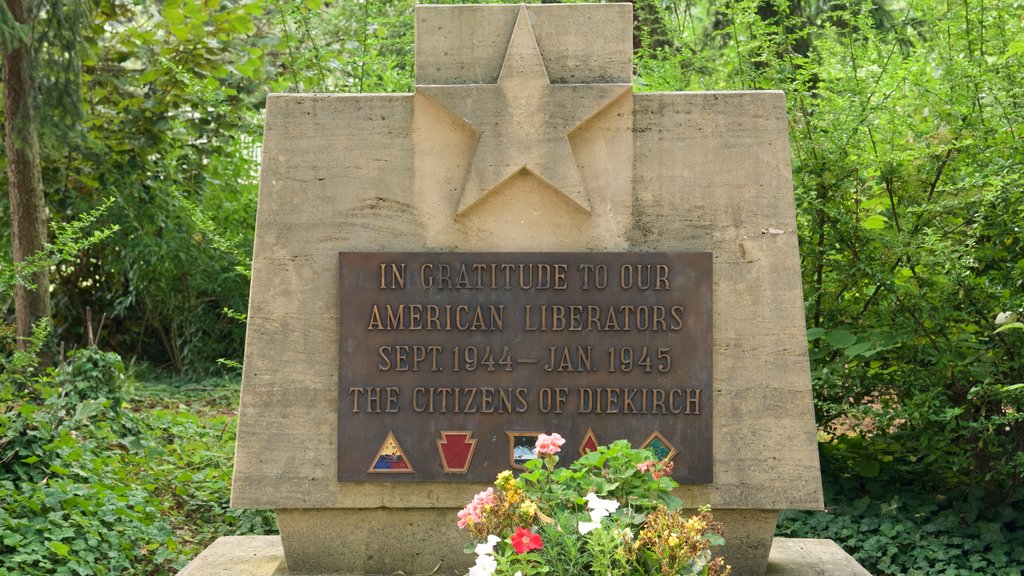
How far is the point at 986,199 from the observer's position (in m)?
5.24

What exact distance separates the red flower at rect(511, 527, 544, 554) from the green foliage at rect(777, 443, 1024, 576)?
2687mm

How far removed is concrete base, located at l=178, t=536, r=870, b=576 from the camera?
4.57 meters

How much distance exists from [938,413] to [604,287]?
2.18 meters

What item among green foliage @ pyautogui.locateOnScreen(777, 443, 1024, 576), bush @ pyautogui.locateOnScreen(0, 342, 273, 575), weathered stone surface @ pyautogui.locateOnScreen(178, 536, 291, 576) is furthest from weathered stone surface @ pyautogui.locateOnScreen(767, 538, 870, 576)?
bush @ pyautogui.locateOnScreen(0, 342, 273, 575)

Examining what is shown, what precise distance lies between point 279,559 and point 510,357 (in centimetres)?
143

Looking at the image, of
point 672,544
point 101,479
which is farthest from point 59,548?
point 672,544

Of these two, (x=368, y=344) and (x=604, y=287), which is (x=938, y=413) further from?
(x=368, y=344)

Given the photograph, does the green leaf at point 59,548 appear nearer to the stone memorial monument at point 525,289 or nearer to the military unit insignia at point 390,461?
the stone memorial monument at point 525,289

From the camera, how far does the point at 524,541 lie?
128 inches

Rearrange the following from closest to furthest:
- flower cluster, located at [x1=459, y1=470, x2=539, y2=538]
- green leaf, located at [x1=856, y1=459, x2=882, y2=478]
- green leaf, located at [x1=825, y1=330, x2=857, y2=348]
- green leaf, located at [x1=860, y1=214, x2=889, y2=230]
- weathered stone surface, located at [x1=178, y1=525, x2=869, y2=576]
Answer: flower cluster, located at [x1=459, y1=470, x2=539, y2=538] → weathered stone surface, located at [x1=178, y1=525, x2=869, y2=576] → green leaf, located at [x1=825, y1=330, x2=857, y2=348] → green leaf, located at [x1=860, y1=214, x2=889, y2=230] → green leaf, located at [x1=856, y1=459, x2=882, y2=478]

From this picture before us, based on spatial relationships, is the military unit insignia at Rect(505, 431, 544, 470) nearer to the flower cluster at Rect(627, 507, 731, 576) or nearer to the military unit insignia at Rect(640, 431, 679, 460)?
the military unit insignia at Rect(640, 431, 679, 460)

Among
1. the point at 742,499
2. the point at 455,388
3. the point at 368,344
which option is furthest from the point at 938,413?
the point at 368,344

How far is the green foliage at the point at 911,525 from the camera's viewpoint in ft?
17.1

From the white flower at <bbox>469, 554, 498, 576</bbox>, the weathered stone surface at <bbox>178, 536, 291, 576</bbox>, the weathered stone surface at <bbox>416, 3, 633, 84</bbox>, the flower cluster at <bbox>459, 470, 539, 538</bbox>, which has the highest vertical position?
the weathered stone surface at <bbox>416, 3, 633, 84</bbox>
